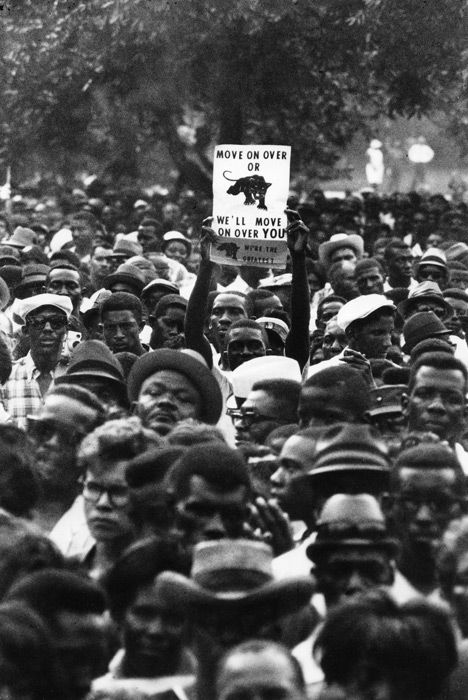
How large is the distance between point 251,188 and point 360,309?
1013 mm

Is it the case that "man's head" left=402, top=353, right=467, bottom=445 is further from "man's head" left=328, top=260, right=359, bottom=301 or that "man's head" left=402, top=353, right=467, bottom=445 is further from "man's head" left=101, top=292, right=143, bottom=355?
"man's head" left=328, top=260, right=359, bottom=301

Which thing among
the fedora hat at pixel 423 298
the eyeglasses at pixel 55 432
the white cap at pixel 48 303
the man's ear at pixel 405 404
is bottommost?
the eyeglasses at pixel 55 432

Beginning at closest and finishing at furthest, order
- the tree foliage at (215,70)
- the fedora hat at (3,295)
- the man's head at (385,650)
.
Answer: the man's head at (385,650)
the fedora hat at (3,295)
the tree foliage at (215,70)

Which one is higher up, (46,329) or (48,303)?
(48,303)

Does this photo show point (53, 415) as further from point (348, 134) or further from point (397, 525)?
point (348, 134)

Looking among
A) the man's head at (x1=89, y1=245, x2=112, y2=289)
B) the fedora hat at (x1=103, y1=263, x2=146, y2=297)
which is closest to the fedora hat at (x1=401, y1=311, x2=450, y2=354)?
the fedora hat at (x1=103, y1=263, x2=146, y2=297)

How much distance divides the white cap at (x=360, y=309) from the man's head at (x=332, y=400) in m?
2.42

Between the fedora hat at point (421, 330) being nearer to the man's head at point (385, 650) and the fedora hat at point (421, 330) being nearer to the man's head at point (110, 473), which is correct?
the man's head at point (110, 473)

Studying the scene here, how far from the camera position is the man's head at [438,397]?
750cm

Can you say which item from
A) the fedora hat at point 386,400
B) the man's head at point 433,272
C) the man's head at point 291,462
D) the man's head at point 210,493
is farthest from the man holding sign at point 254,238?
the man's head at point 210,493

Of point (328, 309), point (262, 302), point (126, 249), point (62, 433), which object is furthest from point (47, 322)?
point (126, 249)

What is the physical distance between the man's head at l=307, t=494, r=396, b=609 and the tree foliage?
43.2ft

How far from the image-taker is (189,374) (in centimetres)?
794

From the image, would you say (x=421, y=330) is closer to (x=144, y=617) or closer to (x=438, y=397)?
(x=438, y=397)
